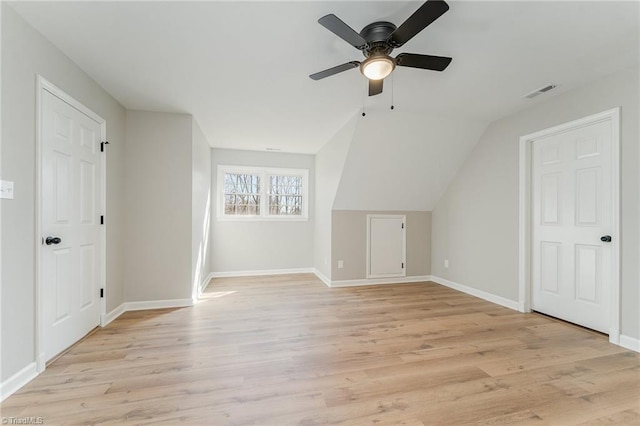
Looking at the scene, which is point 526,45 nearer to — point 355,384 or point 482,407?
point 482,407

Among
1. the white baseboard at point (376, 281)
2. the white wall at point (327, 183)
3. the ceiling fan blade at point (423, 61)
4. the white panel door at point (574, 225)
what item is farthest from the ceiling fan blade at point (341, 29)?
the white baseboard at point (376, 281)

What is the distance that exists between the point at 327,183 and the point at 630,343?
3839 millimetres

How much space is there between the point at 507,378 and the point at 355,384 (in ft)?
3.60

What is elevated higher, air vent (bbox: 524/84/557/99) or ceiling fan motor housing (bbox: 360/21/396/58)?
→ air vent (bbox: 524/84/557/99)

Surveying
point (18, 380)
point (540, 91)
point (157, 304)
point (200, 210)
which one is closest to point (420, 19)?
point (540, 91)

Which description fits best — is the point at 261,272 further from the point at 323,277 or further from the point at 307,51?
the point at 307,51

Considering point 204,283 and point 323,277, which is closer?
point 204,283

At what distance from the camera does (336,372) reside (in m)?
1.93

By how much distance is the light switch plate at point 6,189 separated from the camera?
1615 millimetres

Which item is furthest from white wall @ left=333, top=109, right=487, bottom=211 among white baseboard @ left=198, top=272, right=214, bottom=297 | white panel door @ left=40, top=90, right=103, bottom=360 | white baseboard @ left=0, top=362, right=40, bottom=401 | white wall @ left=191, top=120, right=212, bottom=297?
white baseboard @ left=0, top=362, right=40, bottom=401

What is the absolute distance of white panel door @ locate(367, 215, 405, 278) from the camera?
4.55 m

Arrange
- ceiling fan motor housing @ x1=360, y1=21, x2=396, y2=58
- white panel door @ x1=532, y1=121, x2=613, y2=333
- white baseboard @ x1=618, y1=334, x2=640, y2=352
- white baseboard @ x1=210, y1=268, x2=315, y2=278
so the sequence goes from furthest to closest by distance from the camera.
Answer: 1. white baseboard @ x1=210, y1=268, x2=315, y2=278
2. white panel door @ x1=532, y1=121, x2=613, y2=333
3. white baseboard @ x1=618, y1=334, x2=640, y2=352
4. ceiling fan motor housing @ x1=360, y1=21, x2=396, y2=58

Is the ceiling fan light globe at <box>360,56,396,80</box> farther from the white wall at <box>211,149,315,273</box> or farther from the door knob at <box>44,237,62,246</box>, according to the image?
the white wall at <box>211,149,315,273</box>

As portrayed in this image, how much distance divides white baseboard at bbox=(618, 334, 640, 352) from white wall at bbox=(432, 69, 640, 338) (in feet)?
0.14
